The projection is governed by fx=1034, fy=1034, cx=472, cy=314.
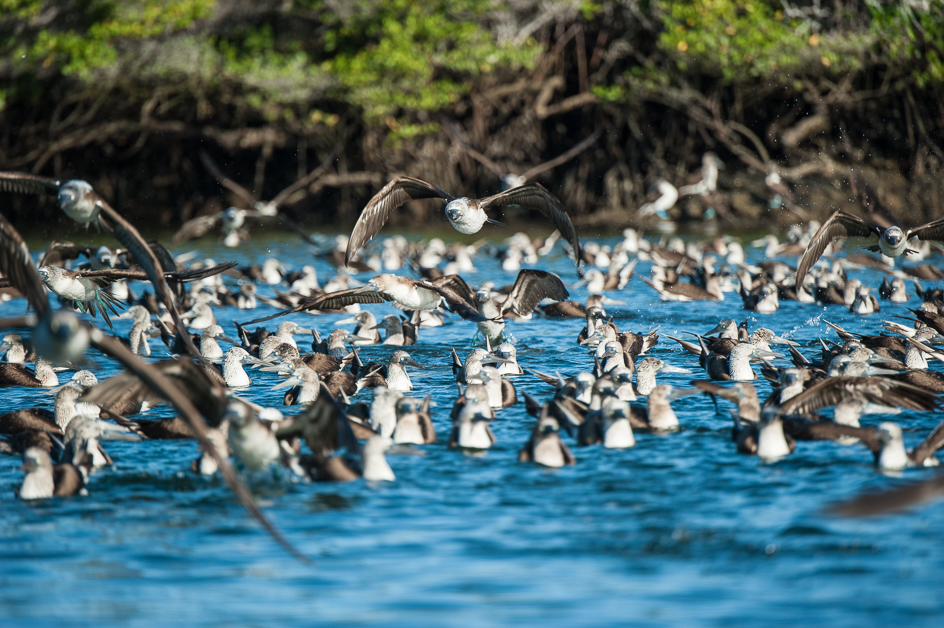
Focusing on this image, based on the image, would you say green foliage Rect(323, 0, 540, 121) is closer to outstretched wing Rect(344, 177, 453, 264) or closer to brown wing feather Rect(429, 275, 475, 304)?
outstretched wing Rect(344, 177, 453, 264)

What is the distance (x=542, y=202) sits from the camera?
13094 mm

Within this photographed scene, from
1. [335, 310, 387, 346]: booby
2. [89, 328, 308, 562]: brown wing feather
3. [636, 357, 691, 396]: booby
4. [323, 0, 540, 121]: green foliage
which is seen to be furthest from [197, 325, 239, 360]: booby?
[323, 0, 540, 121]: green foliage

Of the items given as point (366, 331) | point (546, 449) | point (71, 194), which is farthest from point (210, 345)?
point (546, 449)

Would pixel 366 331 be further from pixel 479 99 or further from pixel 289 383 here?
pixel 479 99

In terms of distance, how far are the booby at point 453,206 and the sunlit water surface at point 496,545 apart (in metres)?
4.23

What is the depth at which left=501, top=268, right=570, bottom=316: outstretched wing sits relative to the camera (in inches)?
500

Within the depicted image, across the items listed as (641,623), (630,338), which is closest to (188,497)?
(641,623)

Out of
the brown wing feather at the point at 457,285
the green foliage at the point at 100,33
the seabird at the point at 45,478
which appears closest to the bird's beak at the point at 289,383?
the brown wing feather at the point at 457,285

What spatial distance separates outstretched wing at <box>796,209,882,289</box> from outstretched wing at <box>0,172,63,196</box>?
29.5ft

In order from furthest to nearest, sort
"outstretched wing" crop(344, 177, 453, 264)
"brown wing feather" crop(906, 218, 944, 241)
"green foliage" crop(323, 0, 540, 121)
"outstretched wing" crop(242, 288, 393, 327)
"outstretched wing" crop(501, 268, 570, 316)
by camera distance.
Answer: "green foliage" crop(323, 0, 540, 121)
"brown wing feather" crop(906, 218, 944, 241)
"outstretched wing" crop(501, 268, 570, 316)
"outstretched wing" crop(344, 177, 453, 264)
"outstretched wing" crop(242, 288, 393, 327)

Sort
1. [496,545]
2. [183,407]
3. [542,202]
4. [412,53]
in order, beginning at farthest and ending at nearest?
[412,53], [542,202], [496,545], [183,407]

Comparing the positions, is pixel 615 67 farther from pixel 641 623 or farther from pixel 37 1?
pixel 641 623

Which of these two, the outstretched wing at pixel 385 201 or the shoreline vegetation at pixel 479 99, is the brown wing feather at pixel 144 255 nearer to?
the outstretched wing at pixel 385 201

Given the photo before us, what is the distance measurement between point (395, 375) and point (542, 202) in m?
3.50
